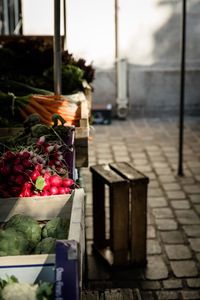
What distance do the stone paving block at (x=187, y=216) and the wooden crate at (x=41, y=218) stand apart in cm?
334

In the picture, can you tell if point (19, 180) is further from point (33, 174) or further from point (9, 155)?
point (9, 155)

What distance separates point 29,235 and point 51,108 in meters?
1.81

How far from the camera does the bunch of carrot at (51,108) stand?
409cm

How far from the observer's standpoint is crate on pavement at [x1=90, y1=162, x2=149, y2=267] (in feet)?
14.6

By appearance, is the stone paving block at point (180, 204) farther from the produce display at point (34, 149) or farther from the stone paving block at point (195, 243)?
the produce display at point (34, 149)

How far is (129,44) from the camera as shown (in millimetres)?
10977

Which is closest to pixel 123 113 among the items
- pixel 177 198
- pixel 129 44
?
pixel 129 44

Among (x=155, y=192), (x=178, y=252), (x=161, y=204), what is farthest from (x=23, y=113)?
(x=155, y=192)

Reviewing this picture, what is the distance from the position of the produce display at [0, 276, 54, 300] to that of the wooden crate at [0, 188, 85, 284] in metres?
0.05

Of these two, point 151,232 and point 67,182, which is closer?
point 67,182

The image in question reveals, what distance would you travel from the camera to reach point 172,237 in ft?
17.6

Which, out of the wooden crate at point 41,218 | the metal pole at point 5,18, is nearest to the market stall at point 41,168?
the wooden crate at point 41,218

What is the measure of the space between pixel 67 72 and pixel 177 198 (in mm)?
2423

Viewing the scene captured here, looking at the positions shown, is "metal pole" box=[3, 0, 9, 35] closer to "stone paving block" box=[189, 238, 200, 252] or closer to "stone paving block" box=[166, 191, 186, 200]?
"stone paving block" box=[166, 191, 186, 200]
